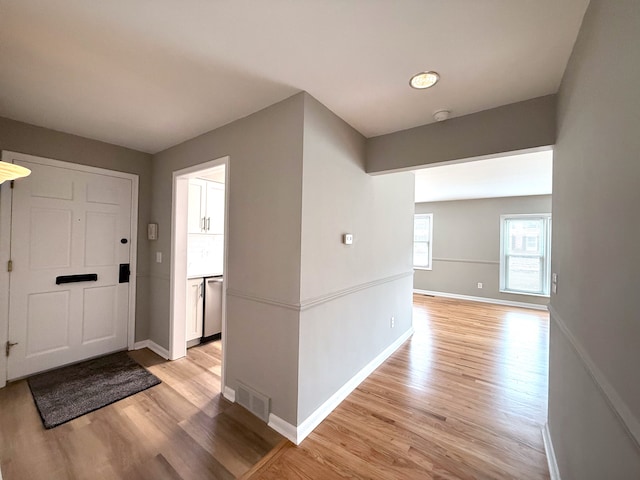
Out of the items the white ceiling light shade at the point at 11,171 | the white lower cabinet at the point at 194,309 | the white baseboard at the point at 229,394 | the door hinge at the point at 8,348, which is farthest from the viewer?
the white lower cabinet at the point at 194,309

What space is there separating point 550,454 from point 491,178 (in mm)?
3766

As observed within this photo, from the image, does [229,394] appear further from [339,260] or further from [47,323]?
[47,323]

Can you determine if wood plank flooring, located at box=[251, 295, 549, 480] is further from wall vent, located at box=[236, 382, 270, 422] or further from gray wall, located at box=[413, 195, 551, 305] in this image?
gray wall, located at box=[413, 195, 551, 305]

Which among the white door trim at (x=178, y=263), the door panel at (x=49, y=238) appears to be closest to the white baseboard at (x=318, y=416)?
the white door trim at (x=178, y=263)

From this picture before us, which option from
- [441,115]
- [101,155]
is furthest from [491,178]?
[101,155]

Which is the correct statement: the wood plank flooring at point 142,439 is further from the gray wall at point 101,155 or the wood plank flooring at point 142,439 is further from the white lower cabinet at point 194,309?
the gray wall at point 101,155

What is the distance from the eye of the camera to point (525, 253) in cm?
573

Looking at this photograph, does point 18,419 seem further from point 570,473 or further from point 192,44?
point 570,473

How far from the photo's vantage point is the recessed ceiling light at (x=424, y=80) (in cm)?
163

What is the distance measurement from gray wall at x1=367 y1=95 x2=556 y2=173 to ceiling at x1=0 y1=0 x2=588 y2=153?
10cm

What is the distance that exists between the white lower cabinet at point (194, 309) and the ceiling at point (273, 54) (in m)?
1.94

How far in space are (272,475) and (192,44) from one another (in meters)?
2.47

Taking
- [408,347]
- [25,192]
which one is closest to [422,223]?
[408,347]

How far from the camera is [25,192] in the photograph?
2434 mm
